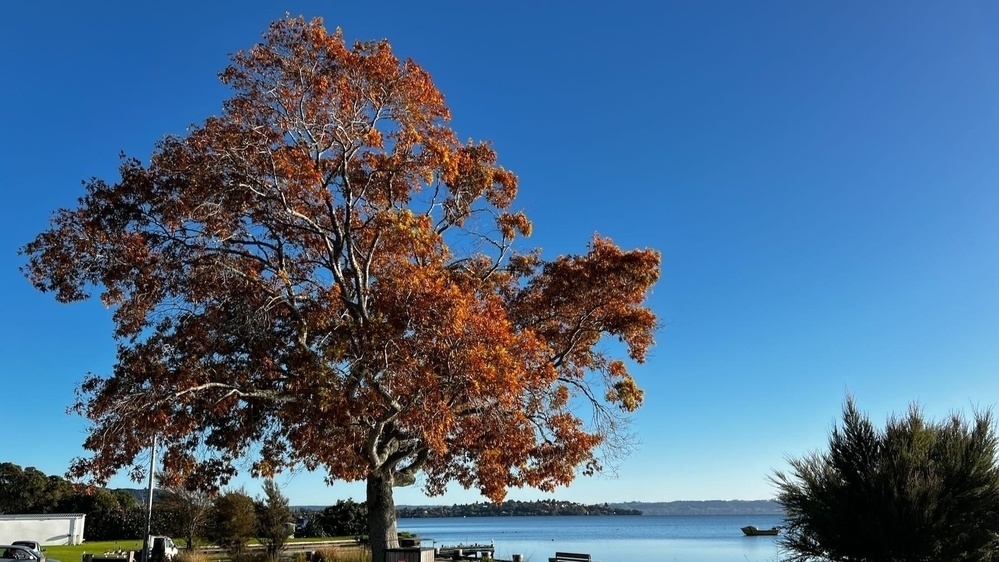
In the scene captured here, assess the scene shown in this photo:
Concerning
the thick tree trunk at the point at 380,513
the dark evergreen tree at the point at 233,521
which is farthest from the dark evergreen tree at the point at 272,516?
the thick tree trunk at the point at 380,513

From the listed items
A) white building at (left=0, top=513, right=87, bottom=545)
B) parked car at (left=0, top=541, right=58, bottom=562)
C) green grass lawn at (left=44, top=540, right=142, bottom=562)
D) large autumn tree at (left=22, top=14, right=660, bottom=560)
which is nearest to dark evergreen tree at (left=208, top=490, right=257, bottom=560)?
green grass lawn at (left=44, top=540, right=142, bottom=562)

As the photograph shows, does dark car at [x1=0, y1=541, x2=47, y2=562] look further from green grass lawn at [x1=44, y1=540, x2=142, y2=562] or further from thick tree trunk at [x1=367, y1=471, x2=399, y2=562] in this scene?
thick tree trunk at [x1=367, y1=471, x2=399, y2=562]

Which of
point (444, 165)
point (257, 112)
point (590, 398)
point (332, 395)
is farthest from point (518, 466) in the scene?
point (257, 112)

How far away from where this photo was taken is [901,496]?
1206 centimetres

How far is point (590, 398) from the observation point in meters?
18.2

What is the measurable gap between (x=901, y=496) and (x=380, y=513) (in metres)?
10.2

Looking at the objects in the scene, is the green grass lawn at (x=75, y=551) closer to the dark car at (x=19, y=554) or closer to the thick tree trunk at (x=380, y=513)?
the dark car at (x=19, y=554)

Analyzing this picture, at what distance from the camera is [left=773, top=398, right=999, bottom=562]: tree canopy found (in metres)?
11.9

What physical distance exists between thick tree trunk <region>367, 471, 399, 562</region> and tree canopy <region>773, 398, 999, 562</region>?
812cm

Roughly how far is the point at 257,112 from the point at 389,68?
2.67m

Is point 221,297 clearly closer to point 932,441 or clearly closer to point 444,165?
point 444,165

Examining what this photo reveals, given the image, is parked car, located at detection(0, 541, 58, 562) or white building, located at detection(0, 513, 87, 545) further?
white building, located at detection(0, 513, 87, 545)

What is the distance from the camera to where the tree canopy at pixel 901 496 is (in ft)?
39.0

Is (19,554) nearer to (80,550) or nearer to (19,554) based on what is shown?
(19,554)
